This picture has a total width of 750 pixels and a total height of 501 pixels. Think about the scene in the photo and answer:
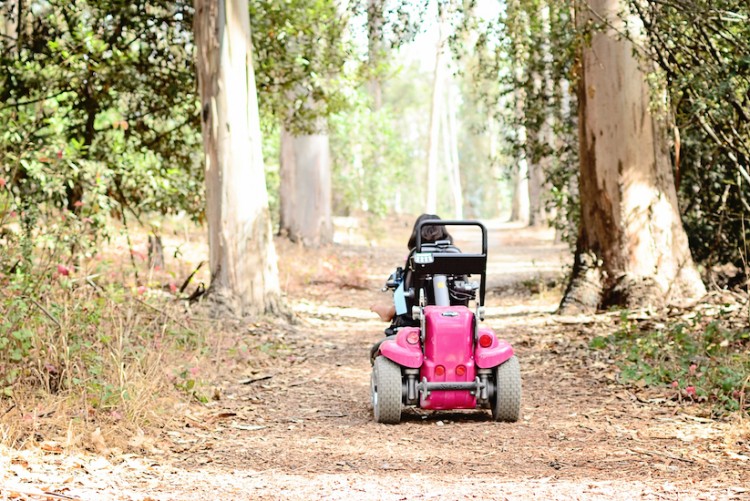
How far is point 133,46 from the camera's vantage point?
14.4m

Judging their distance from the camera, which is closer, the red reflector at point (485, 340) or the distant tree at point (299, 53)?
the red reflector at point (485, 340)

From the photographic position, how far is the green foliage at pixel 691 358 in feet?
25.5

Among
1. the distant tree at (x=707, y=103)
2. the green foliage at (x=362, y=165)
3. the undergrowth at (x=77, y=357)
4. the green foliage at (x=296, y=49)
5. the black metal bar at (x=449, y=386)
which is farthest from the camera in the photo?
the green foliage at (x=362, y=165)

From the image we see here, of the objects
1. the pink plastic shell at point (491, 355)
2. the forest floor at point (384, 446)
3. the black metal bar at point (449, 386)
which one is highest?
the pink plastic shell at point (491, 355)

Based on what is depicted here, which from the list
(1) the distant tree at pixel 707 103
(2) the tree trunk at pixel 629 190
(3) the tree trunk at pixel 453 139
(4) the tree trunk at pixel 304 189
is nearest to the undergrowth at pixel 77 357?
(1) the distant tree at pixel 707 103

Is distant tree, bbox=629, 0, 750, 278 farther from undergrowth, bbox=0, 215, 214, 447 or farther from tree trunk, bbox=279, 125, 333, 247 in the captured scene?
tree trunk, bbox=279, 125, 333, 247

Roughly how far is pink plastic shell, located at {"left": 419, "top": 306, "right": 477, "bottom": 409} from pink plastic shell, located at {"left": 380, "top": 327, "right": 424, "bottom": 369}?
8cm

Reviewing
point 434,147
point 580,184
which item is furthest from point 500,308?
point 434,147

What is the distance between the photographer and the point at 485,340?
24.0 ft

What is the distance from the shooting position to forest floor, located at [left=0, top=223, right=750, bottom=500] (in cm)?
550

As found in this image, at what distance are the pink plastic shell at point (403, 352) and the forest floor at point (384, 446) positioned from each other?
514mm

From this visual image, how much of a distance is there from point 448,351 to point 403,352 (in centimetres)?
34

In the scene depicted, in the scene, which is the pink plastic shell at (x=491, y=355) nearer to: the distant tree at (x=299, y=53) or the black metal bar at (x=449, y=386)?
the black metal bar at (x=449, y=386)

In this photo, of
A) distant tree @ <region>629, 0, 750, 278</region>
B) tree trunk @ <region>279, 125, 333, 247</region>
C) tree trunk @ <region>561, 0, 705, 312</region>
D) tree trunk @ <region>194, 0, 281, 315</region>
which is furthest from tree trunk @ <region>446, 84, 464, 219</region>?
tree trunk @ <region>194, 0, 281, 315</region>
